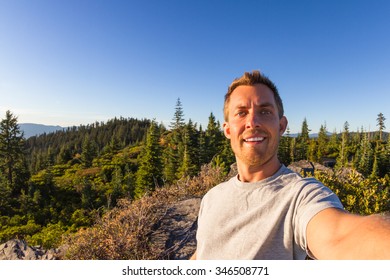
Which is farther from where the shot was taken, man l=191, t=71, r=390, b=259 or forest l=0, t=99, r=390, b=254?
forest l=0, t=99, r=390, b=254

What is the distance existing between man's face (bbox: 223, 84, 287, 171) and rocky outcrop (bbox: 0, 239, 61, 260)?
17.8 ft

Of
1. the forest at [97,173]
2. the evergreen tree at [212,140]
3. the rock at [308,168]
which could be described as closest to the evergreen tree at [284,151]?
the forest at [97,173]

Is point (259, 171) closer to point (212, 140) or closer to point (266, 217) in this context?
point (266, 217)

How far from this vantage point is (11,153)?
4400 cm

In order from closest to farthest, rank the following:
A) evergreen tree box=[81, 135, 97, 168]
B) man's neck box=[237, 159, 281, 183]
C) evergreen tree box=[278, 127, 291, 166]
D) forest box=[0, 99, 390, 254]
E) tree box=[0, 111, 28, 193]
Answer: man's neck box=[237, 159, 281, 183] < forest box=[0, 99, 390, 254] < tree box=[0, 111, 28, 193] < evergreen tree box=[278, 127, 291, 166] < evergreen tree box=[81, 135, 97, 168]

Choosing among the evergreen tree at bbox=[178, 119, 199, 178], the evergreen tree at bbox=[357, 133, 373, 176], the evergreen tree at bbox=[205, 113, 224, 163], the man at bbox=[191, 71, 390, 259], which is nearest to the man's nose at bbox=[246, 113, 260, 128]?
the man at bbox=[191, 71, 390, 259]

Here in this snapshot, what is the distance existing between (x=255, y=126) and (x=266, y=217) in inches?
28.2

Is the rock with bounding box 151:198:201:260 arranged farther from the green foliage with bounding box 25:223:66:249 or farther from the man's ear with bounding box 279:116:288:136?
the green foliage with bounding box 25:223:66:249

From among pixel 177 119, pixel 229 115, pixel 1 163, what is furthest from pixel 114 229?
pixel 177 119

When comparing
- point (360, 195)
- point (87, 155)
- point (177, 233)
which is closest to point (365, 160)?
point (360, 195)

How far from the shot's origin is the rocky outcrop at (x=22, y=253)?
5.31m

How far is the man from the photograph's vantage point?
1296 mm

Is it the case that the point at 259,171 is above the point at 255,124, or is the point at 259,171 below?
below

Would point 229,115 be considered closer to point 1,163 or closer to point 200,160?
point 200,160
